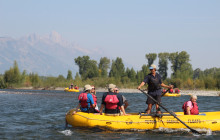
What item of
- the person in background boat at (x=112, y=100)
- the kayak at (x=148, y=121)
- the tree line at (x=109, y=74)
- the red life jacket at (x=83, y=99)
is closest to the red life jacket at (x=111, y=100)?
the person in background boat at (x=112, y=100)

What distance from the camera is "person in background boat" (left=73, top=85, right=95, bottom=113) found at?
12.7m

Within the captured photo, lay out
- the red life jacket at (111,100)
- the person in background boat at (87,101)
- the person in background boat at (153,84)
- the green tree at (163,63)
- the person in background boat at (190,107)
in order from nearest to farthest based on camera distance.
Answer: the red life jacket at (111,100), the person in background boat at (153,84), the person in background boat at (190,107), the person in background boat at (87,101), the green tree at (163,63)

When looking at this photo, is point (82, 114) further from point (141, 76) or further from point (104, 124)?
point (141, 76)

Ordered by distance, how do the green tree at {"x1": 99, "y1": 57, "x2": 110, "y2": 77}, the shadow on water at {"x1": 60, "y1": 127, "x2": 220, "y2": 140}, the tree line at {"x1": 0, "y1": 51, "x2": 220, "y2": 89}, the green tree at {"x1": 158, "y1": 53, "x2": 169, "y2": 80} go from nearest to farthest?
the shadow on water at {"x1": 60, "y1": 127, "x2": 220, "y2": 140} → the tree line at {"x1": 0, "y1": 51, "x2": 220, "y2": 89} → the green tree at {"x1": 158, "y1": 53, "x2": 169, "y2": 80} → the green tree at {"x1": 99, "y1": 57, "x2": 110, "y2": 77}

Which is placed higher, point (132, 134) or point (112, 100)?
point (112, 100)

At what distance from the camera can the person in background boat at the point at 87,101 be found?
12664 mm

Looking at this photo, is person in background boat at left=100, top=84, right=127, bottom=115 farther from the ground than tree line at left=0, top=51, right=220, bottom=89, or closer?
closer

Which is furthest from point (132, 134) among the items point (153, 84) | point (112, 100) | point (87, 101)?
point (87, 101)

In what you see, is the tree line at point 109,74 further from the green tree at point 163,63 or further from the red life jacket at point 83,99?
the red life jacket at point 83,99

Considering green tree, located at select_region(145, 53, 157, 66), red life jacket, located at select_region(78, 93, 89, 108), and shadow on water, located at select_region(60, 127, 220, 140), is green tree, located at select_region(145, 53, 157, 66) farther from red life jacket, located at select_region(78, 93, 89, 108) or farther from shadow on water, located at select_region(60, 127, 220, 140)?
shadow on water, located at select_region(60, 127, 220, 140)

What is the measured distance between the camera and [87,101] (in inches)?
507

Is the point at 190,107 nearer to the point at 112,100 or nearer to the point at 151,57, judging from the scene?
the point at 112,100

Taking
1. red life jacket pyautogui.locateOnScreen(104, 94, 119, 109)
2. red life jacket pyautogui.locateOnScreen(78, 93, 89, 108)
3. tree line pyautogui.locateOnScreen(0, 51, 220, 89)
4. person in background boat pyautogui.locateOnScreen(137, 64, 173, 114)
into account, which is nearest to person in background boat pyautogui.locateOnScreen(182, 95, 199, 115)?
person in background boat pyautogui.locateOnScreen(137, 64, 173, 114)

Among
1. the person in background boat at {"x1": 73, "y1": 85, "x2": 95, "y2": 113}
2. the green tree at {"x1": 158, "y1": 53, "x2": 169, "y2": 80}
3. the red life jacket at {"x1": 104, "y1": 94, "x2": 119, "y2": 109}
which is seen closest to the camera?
the red life jacket at {"x1": 104, "y1": 94, "x2": 119, "y2": 109}
